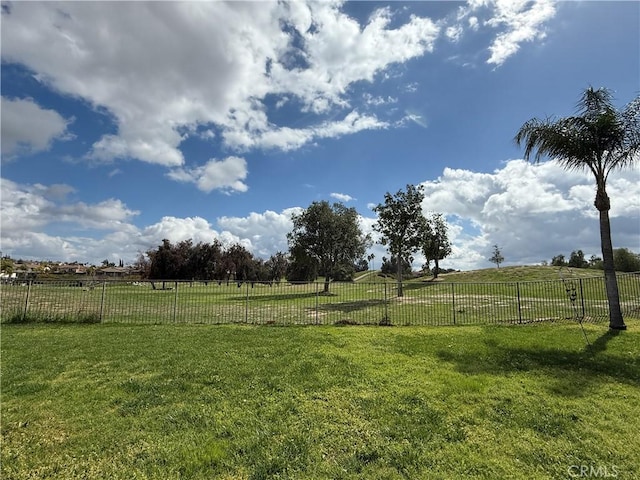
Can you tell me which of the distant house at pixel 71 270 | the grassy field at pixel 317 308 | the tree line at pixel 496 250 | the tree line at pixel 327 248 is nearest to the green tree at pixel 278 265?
the tree line at pixel 327 248

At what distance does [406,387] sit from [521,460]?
1.97 meters

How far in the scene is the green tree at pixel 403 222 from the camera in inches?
1099

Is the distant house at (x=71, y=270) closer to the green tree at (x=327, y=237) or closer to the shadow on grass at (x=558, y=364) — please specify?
the green tree at (x=327, y=237)

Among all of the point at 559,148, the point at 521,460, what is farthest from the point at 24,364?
the point at 559,148

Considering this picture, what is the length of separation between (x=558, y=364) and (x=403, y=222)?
71.8 ft

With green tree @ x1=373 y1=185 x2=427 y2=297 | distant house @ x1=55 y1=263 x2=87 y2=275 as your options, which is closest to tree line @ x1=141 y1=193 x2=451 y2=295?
green tree @ x1=373 y1=185 x2=427 y2=297

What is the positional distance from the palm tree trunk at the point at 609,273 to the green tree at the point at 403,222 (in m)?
17.3

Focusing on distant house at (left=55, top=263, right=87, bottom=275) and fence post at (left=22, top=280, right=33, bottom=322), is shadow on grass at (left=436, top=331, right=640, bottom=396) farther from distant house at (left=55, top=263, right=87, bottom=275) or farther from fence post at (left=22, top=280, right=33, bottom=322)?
distant house at (left=55, top=263, right=87, bottom=275)

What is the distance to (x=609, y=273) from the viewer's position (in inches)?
404

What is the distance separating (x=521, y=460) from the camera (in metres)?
3.53

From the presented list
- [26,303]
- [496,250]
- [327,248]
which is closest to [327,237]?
[327,248]

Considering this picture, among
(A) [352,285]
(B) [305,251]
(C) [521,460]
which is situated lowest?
(C) [521,460]

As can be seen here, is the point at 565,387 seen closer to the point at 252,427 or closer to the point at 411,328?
the point at 252,427

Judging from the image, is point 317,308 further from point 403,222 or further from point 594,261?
point 594,261
